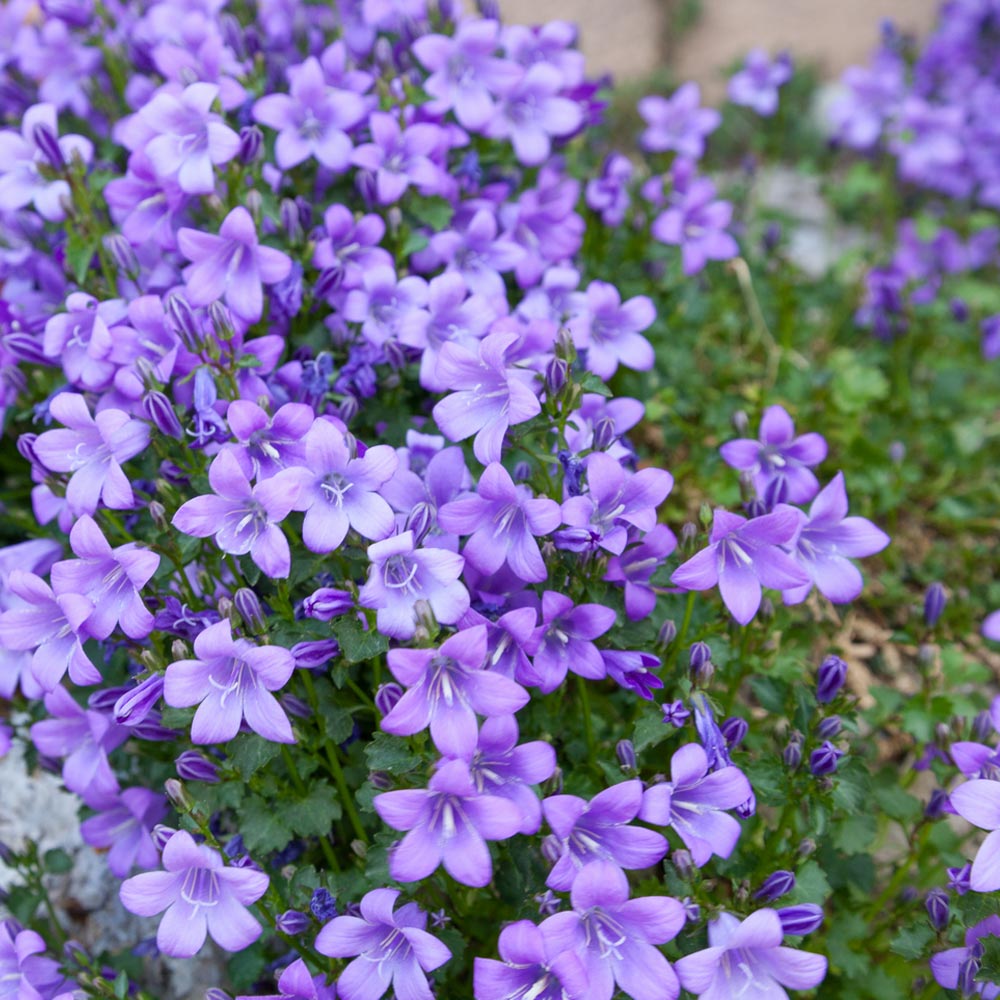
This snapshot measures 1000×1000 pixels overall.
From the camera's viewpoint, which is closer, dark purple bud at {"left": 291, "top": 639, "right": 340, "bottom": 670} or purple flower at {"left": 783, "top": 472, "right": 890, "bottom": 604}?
dark purple bud at {"left": 291, "top": 639, "right": 340, "bottom": 670}

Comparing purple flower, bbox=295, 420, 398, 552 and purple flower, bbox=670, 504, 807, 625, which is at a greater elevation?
purple flower, bbox=295, 420, 398, 552

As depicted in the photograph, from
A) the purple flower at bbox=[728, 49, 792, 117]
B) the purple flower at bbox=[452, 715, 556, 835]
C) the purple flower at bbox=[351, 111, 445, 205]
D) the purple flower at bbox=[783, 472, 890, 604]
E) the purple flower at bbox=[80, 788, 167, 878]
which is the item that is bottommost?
the purple flower at bbox=[80, 788, 167, 878]

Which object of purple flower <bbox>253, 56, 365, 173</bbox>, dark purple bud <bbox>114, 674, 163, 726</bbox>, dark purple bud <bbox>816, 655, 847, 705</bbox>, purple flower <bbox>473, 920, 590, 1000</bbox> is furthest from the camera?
purple flower <bbox>253, 56, 365, 173</bbox>

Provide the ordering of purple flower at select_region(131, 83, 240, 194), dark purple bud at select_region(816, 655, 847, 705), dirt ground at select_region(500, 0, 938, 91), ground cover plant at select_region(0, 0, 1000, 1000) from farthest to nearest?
dirt ground at select_region(500, 0, 938, 91) → purple flower at select_region(131, 83, 240, 194) → dark purple bud at select_region(816, 655, 847, 705) → ground cover plant at select_region(0, 0, 1000, 1000)

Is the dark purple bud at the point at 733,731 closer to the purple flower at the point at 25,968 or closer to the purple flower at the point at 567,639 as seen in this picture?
the purple flower at the point at 567,639

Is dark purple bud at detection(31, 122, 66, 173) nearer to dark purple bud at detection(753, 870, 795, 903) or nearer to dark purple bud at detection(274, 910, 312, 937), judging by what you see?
dark purple bud at detection(274, 910, 312, 937)

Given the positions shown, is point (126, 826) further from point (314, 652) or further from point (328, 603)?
point (328, 603)

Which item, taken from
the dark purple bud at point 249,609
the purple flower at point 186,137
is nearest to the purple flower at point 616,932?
the dark purple bud at point 249,609

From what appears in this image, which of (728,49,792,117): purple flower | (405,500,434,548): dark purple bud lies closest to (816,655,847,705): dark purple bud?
(405,500,434,548): dark purple bud
